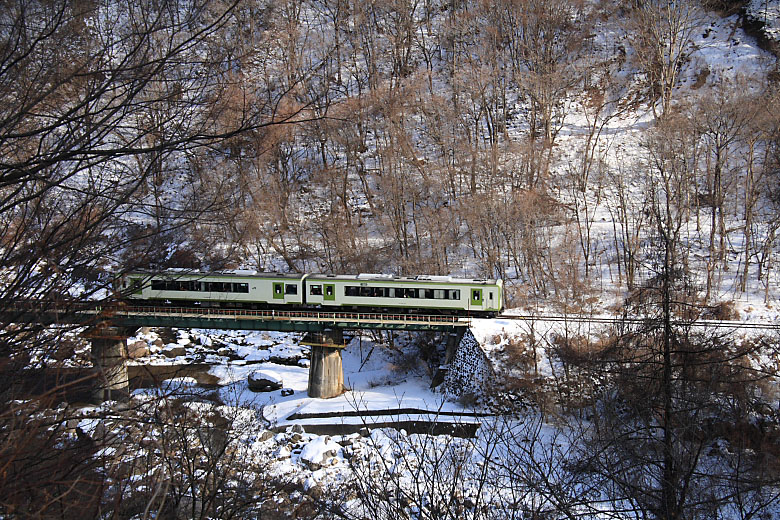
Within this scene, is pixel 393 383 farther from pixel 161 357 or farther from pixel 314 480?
pixel 161 357

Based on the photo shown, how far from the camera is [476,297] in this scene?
24.3m

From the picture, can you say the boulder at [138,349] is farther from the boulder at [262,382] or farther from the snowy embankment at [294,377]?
the boulder at [262,382]

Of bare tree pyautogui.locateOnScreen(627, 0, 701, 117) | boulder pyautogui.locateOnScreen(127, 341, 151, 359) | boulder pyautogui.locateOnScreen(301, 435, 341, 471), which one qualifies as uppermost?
bare tree pyautogui.locateOnScreen(627, 0, 701, 117)

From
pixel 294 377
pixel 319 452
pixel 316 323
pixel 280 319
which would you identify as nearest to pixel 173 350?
pixel 294 377

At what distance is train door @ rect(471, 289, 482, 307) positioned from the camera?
79.5 ft

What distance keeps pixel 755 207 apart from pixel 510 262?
1425cm

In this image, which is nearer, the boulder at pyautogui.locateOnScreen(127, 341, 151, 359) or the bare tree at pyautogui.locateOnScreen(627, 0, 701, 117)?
the boulder at pyautogui.locateOnScreen(127, 341, 151, 359)

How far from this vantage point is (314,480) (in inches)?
663

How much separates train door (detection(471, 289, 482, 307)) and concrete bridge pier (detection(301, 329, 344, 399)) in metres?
5.94

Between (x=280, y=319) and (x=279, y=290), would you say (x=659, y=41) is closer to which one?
(x=279, y=290)

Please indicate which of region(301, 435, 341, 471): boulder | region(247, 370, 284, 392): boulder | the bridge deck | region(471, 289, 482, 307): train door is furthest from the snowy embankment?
region(471, 289, 482, 307): train door

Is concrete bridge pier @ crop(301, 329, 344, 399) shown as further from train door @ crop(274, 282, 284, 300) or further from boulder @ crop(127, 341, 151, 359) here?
boulder @ crop(127, 341, 151, 359)

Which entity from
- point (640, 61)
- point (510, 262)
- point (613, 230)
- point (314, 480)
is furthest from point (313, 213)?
point (640, 61)

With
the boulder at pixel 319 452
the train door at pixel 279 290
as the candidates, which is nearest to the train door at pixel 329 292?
the train door at pixel 279 290
